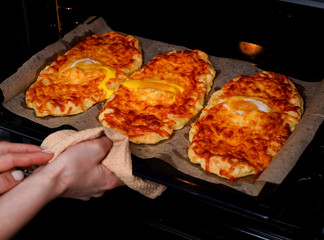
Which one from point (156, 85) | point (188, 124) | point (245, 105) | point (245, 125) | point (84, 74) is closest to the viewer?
point (245, 125)

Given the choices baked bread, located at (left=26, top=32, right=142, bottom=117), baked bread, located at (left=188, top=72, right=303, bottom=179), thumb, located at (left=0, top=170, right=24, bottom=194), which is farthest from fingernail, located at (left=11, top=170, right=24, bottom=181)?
baked bread, located at (left=188, top=72, right=303, bottom=179)

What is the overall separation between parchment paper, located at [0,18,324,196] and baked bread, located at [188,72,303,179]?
0.32 ft

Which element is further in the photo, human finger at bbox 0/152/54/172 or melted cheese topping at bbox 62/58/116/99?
melted cheese topping at bbox 62/58/116/99

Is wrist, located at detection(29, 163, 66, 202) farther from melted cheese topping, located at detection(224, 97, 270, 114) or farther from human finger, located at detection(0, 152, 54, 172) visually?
melted cheese topping, located at detection(224, 97, 270, 114)

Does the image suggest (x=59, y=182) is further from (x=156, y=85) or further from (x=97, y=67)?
(x=97, y=67)

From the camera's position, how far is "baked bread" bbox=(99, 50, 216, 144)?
10.2 ft

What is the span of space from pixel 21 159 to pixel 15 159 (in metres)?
0.05

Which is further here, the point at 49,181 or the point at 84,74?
the point at 84,74

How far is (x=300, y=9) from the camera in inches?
122

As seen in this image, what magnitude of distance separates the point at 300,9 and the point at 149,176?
189 cm

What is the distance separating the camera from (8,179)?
2527mm

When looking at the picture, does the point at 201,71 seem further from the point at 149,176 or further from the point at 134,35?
the point at 149,176

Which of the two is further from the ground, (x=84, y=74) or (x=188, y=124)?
(x=84, y=74)

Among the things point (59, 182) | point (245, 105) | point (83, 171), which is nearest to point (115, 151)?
point (83, 171)
